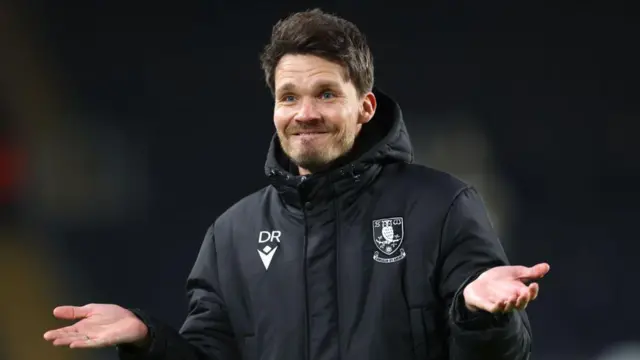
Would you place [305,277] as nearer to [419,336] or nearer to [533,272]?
[419,336]

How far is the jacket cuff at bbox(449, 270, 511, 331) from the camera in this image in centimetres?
166

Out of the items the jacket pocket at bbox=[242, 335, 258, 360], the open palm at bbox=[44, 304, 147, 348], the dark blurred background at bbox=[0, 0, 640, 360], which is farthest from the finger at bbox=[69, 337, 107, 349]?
the dark blurred background at bbox=[0, 0, 640, 360]

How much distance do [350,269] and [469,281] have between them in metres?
0.22

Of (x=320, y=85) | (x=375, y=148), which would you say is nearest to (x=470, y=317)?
(x=375, y=148)

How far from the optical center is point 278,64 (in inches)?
77.7

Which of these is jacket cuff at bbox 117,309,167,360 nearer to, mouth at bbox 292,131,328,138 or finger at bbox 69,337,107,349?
finger at bbox 69,337,107,349

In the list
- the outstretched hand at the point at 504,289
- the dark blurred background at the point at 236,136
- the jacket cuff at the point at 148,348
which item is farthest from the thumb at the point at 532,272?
the dark blurred background at the point at 236,136

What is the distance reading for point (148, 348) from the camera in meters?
1.87

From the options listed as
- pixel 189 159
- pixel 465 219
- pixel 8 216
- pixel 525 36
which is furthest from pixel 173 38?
pixel 465 219

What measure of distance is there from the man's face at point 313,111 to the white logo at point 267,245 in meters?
0.13

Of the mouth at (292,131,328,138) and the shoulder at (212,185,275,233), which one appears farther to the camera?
the shoulder at (212,185,275,233)

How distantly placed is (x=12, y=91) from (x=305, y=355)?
2714 millimetres

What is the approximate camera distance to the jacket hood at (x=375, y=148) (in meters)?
1.92

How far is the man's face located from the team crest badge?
15 centimetres
